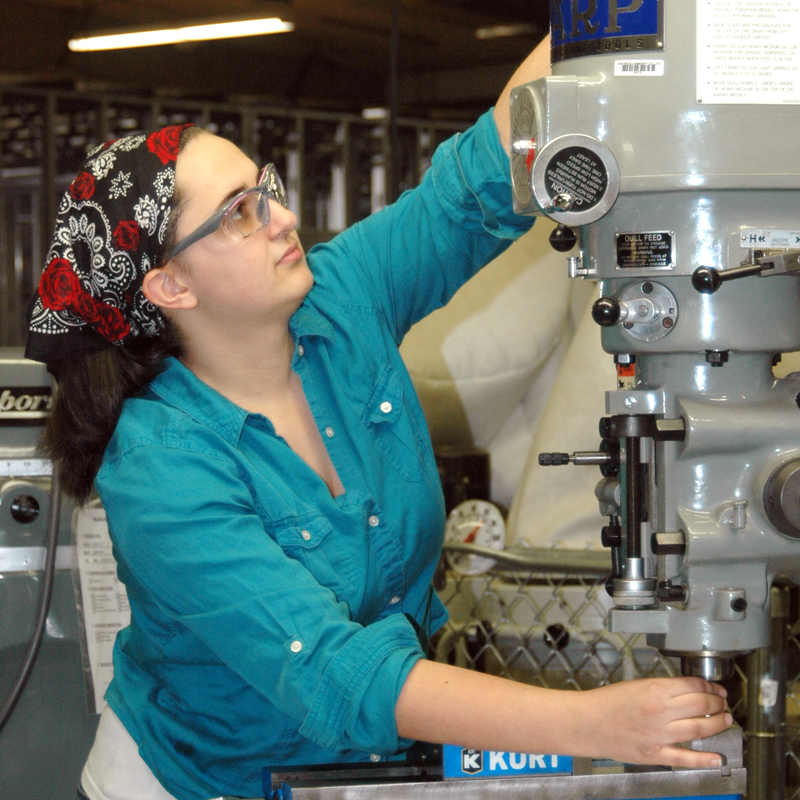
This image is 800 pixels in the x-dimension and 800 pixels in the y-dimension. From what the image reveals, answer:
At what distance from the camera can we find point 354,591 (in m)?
1.15

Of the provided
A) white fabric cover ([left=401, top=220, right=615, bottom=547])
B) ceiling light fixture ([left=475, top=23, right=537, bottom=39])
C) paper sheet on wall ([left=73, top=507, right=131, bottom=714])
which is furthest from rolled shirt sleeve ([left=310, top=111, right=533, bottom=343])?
ceiling light fixture ([left=475, top=23, right=537, bottom=39])

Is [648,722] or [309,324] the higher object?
[309,324]

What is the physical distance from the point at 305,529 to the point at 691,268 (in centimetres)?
49

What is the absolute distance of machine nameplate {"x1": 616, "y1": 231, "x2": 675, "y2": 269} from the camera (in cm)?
90

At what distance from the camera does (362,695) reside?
906 mm

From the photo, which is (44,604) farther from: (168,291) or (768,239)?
(768,239)

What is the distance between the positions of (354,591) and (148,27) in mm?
6560

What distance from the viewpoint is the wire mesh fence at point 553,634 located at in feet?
4.99

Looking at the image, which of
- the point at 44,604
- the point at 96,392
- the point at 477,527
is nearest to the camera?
the point at 96,392

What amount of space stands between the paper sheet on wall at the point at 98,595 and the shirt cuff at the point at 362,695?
2.51 feet

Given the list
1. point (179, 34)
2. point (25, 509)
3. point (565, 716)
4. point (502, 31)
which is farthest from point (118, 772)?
point (502, 31)

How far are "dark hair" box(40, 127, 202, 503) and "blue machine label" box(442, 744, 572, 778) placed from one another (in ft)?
1.89

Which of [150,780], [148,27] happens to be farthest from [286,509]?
[148,27]

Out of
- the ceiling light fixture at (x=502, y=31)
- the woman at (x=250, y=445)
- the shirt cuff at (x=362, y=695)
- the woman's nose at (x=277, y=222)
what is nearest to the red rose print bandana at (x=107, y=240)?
the woman at (x=250, y=445)
